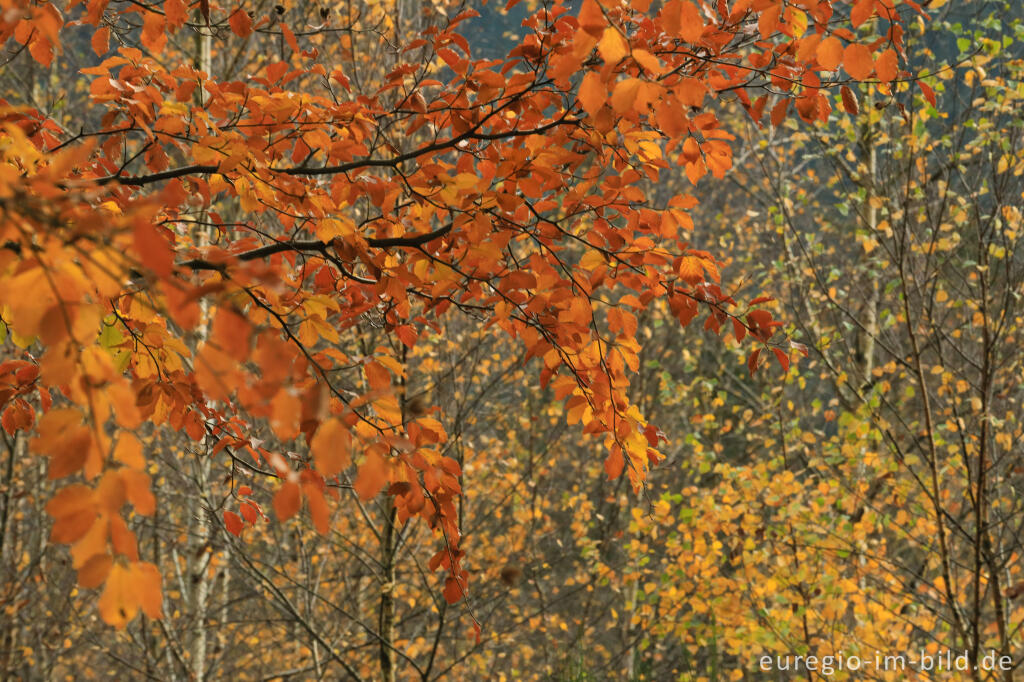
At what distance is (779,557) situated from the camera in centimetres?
443

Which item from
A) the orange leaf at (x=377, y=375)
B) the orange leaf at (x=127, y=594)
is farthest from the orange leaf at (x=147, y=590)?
the orange leaf at (x=377, y=375)

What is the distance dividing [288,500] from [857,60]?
1576mm

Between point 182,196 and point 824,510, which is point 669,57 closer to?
point 182,196

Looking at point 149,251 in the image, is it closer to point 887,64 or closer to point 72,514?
point 72,514

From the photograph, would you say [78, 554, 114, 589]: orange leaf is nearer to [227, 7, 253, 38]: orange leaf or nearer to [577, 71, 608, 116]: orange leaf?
[577, 71, 608, 116]: orange leaf

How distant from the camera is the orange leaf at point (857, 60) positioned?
61.9 inches

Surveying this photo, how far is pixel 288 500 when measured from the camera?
94cm

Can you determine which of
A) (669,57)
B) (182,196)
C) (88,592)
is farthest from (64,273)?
(88,592)

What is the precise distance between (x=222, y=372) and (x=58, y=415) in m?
0.25

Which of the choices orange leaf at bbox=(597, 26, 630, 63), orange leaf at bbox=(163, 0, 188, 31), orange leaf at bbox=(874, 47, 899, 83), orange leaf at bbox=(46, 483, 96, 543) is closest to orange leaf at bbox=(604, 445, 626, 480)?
orange leaf at bbox=(597, 26, 630, 63)

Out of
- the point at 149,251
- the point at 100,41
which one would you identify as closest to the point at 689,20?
the point at 149,251

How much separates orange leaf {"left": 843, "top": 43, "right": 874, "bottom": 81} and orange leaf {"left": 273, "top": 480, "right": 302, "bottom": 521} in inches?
59.7

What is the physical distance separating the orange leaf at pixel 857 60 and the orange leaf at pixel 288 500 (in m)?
1.52

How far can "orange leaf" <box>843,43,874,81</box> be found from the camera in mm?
1572
